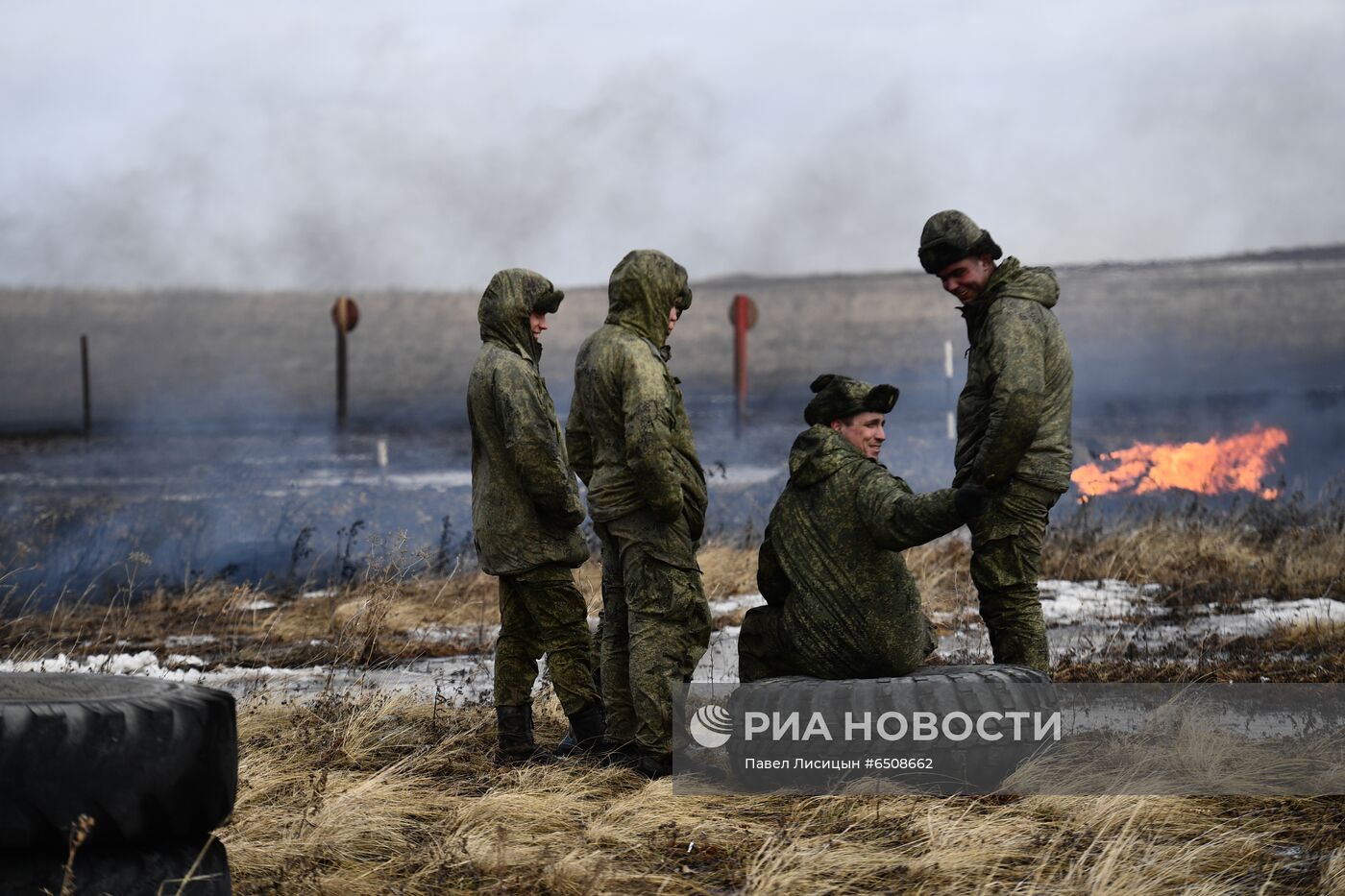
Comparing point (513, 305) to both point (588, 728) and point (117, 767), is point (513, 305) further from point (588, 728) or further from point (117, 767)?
point (117, 767)

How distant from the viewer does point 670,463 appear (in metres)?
6.12

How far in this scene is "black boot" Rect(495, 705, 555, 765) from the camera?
263 inches

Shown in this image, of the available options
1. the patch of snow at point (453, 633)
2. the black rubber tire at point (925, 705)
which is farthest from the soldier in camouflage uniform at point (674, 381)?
the patch of snow at point (453, 633)

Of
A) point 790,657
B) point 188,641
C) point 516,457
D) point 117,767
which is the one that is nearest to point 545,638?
point 516,457

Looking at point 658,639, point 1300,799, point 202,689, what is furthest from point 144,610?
point 1300,799

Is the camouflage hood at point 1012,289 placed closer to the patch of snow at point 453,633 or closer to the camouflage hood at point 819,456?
the camouflage hood at point 819,456

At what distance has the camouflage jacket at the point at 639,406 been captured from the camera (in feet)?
20.1

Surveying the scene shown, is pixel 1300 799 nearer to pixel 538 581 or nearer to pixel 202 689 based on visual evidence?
pixel 538 581

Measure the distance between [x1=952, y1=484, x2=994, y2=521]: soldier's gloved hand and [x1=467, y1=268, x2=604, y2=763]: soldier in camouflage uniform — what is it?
1888 mm

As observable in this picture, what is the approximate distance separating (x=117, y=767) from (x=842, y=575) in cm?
283

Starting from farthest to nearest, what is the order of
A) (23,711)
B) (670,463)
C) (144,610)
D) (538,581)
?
(144,610), (538,581), (670,463), (23,711)

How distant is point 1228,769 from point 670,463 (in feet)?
8.62

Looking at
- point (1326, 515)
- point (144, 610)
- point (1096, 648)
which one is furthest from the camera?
point (1326, 515)

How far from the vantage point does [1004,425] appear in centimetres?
636
